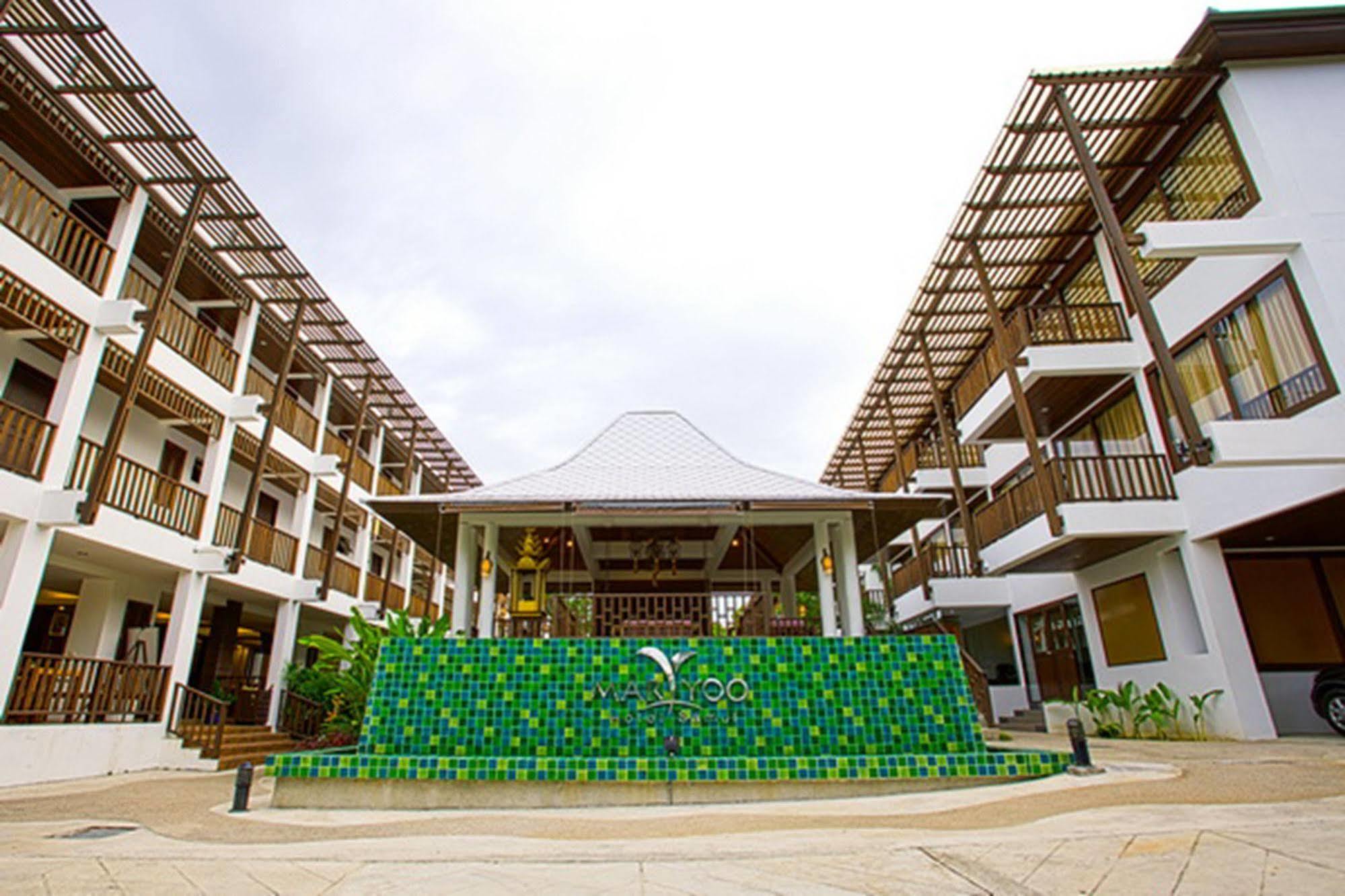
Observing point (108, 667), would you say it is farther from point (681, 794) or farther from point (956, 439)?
point (956, 439)

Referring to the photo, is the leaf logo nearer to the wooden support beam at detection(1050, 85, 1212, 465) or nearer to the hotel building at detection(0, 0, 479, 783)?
the wooden support beam at detection(1050, 85, 1212, 465)

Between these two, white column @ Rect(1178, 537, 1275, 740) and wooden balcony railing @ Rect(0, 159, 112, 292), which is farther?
white column @ Rect(1178, 537, 1275, 740)

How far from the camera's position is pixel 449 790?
6230 millimetres

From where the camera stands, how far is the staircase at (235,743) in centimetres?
1191

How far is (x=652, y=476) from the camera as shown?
36.8ft

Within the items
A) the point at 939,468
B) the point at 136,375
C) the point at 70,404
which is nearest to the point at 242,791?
the point at 70,404

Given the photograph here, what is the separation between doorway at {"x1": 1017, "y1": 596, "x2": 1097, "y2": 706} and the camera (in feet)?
49.1

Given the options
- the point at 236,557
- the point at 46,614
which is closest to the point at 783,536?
the point at 236,557

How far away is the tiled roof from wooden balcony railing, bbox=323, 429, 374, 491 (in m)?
8.90

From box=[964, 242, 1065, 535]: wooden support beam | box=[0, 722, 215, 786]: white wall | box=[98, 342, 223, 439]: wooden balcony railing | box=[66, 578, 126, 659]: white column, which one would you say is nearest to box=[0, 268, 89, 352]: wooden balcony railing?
box=[98, 342, 223, 439]: wooden balcony railing

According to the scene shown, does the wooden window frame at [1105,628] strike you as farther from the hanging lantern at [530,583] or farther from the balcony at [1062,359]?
the hanging lantern at [530,583]

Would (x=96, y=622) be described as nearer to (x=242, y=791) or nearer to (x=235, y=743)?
(x=235, y=743)

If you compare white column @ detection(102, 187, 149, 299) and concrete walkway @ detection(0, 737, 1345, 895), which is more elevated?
white column @ detection(102, 187, 149, 299)

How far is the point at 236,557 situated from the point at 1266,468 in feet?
55.6
